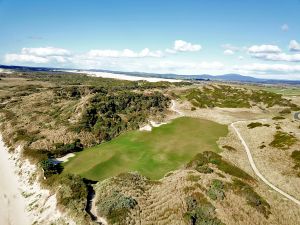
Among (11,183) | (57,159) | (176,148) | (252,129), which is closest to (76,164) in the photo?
(57,159)

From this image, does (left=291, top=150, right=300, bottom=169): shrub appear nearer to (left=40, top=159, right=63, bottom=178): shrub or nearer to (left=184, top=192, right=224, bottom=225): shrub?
(left=184, top=192, right=224, bottom=225): shrub

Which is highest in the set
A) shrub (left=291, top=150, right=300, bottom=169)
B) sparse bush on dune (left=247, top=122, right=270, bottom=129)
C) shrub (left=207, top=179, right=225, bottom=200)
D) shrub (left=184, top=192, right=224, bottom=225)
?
sparse bush on dune (left=247, top=122, right=270, bottom=129)

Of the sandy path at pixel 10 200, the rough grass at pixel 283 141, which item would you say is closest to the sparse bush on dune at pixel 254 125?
the rough grass at pixel 283 141

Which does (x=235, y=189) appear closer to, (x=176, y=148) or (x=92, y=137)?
(x=176, y=148)

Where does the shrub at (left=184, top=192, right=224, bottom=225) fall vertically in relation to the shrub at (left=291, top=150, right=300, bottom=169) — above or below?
below

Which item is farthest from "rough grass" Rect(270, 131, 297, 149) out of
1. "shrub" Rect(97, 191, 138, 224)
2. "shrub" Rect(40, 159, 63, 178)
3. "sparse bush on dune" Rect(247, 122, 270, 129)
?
"shrub" Rect(40, 159, 63, 178)

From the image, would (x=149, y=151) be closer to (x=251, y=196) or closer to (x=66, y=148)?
(x=66, y=148)

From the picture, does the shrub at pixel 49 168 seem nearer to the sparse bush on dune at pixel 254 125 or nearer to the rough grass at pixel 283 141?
the rough grass at pixel 283 141
